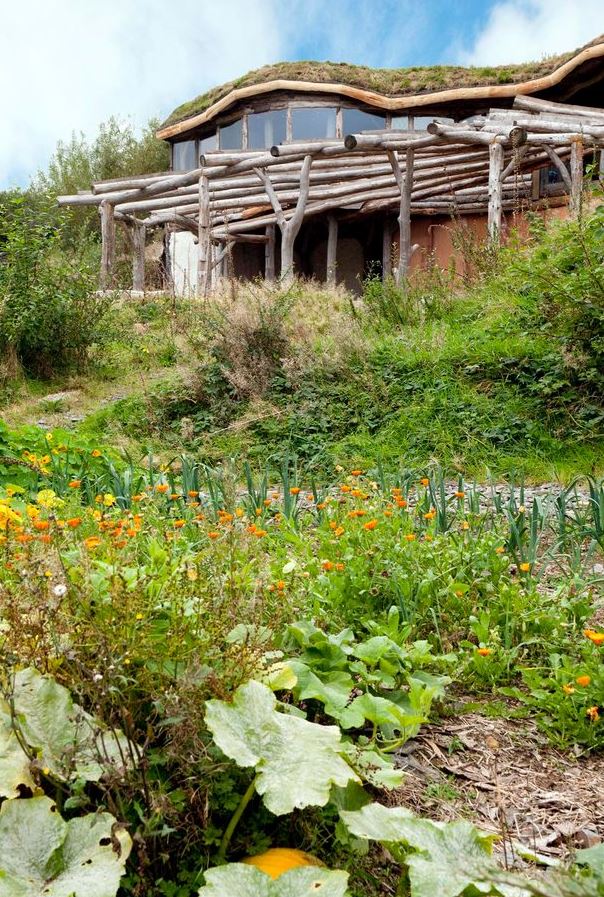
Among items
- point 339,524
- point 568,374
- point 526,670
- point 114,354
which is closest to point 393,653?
point 526,670

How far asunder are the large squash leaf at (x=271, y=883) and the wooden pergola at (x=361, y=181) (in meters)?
10.7

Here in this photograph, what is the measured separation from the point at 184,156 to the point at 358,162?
9262 millimetres

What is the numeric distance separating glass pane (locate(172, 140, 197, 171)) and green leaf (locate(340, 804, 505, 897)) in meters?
23.8

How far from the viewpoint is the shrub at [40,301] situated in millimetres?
9484

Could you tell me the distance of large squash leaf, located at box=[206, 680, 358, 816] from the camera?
1.53 metres

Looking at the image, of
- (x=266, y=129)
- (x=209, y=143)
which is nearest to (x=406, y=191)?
(x=266, y=129)

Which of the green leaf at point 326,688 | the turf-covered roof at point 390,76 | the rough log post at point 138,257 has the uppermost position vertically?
the turf-covered roof at point 390,76

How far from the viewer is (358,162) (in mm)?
16469

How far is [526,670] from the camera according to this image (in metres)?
2.53

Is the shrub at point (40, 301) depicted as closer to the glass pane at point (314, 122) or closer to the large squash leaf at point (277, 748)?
the large squash leaf at point (277, 748)

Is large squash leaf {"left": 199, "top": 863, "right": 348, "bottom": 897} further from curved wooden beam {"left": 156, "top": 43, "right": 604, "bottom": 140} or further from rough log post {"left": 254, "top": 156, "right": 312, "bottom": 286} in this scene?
curved wooden beam {"left": 156, "top": 43, "right": 604, "bottom": 140}

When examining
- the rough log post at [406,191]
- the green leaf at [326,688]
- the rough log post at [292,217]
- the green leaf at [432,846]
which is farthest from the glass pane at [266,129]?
the green leaf at [432,846]

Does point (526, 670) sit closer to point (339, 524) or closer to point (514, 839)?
point (514, 839)

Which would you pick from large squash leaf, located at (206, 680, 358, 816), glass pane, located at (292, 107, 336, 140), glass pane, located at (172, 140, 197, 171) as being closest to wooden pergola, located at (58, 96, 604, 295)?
glass pane, located at (292, 107, 336, 140)
